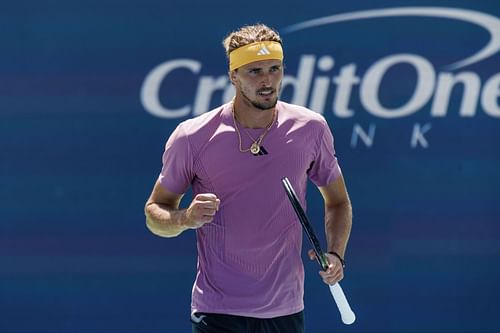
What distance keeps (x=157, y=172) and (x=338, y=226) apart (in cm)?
167

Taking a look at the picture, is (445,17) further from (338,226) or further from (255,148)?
(255,148)

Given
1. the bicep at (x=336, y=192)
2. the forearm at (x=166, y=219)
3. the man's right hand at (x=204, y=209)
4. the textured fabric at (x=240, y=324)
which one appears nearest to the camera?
the man's right hand at (x=204, y=209)

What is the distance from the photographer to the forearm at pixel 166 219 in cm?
368

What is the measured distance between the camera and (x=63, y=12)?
5.34m

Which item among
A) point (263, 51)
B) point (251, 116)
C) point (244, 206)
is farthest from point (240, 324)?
point (263, 51)

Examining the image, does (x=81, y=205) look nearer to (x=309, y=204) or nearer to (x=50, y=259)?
(x=50, y=259)

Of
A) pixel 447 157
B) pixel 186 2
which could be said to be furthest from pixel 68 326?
pixel 447 157

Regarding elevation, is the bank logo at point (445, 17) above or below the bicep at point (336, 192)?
above

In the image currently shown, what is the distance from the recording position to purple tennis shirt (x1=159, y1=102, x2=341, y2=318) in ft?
12.3

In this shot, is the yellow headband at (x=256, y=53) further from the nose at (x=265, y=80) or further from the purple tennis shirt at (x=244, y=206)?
the purple tennis shirt at (x=244, y=206)

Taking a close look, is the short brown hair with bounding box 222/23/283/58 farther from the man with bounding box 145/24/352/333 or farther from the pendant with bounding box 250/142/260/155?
the pendant with bounding box 250/142/260/155

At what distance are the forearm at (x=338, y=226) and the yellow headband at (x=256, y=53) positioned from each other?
61 cm

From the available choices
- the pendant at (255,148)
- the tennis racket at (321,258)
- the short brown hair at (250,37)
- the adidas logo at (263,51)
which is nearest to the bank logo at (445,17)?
the short brown hair at (250,37)

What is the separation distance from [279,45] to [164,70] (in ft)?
5.21
